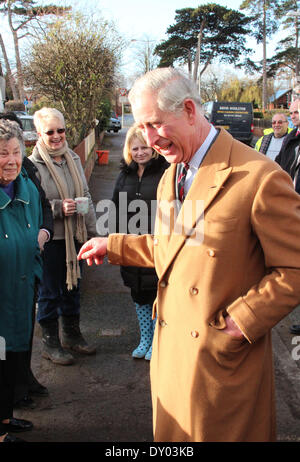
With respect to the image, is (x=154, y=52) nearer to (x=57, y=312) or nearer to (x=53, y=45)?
(x=53, y=45)

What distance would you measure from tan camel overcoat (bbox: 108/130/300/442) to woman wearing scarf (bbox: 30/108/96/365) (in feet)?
6.61

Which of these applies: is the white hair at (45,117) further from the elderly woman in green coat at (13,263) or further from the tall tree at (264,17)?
the tall tree at (264,17)

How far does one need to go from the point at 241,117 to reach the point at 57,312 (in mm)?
21937

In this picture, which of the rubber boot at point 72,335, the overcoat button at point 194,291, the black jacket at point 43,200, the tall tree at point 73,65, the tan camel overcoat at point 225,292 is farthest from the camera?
the tall tree at point 73,65

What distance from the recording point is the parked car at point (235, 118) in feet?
78.8

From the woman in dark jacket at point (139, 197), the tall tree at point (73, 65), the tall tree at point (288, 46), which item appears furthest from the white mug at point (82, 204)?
the tall tree at point (288, 46)

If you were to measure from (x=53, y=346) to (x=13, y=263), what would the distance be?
149cm

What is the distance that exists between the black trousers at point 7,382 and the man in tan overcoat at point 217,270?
3.87ft

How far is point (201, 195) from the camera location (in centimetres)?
181

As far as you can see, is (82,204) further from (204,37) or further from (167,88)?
(204,37)

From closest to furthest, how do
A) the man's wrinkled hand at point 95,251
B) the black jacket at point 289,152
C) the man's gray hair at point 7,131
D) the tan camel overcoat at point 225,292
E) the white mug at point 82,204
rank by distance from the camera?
the tan camel overcoat at point 225,292 < the man's wrinkled hand at point 95,251 < the man's gray hair at point 7,131 < the white mug at point 82,204 < the black jacket at point 289,152

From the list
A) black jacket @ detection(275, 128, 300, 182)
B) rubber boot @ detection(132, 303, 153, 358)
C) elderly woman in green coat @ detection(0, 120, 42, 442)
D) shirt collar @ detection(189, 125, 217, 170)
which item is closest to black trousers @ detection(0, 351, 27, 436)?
elderly woman in green coat @ detection(0, 120, 42, 442)

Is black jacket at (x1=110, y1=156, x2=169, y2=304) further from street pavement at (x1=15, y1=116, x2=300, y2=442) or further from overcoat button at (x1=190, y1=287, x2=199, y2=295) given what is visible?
overcoat button at (x1=190, y1=287, x2=199, y2=295)

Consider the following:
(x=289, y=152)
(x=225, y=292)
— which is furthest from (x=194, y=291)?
(x=289, y=152)
